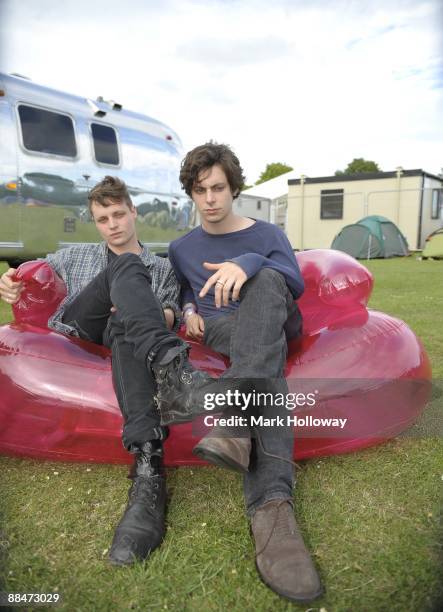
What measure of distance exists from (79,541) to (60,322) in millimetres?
987

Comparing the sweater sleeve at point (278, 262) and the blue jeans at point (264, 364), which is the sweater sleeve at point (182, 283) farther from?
the blue jeans at point (264, 364)

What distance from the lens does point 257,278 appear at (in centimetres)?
184

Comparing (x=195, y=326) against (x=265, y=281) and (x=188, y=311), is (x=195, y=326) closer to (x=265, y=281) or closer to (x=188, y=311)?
(x=188, y=311)

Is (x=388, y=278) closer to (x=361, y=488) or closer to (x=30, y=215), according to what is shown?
(x=30, y=215)

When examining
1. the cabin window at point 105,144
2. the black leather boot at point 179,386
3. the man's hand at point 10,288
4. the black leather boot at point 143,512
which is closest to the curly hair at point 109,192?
the man's hand at point 10,288

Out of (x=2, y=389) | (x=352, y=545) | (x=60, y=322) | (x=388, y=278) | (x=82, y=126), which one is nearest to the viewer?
(x=352, y=545)

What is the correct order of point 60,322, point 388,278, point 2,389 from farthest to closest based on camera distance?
point 388,278, point 60,322, point 2,389

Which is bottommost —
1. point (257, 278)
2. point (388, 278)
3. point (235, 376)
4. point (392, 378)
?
point (388, 278)

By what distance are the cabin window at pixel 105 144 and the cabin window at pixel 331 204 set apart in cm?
1048

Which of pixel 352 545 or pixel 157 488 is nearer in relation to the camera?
pixel 352 545

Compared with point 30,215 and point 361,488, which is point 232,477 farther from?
point 30,215

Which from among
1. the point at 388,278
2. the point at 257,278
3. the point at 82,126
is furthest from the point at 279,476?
the point at 388,278

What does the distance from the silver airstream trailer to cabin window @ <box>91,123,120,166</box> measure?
13 millimetres

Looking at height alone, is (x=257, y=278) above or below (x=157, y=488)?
above
